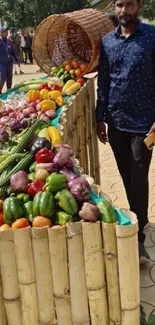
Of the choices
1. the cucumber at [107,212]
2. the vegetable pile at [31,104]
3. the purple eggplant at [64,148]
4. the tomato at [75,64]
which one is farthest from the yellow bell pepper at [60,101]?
the cucumber at [107,212]

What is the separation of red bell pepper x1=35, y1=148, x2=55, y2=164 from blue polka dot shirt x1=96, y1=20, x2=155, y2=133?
0.83 m

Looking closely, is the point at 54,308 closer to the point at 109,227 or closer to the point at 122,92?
the point at 109,227

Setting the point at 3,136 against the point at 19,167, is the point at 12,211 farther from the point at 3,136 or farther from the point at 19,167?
the point at 3,136

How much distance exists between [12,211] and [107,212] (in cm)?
44

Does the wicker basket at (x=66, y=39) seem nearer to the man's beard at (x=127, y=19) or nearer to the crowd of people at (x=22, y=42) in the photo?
the man's beard at (x=127, y=19)

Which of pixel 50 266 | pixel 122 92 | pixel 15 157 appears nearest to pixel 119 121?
pixel 122 92

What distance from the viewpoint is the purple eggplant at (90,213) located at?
1727 mm

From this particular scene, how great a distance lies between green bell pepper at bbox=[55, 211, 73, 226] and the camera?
1779 millimetres

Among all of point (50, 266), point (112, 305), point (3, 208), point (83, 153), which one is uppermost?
point (3, 208)

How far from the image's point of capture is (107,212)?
174cm

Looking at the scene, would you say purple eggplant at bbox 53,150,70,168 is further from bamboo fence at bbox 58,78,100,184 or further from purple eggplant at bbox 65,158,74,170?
bamboo fence at bbox 58,78,100,184

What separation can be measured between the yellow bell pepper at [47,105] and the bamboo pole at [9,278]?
184 cm

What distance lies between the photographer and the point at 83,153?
13.4 ft

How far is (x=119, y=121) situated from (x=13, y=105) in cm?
122
